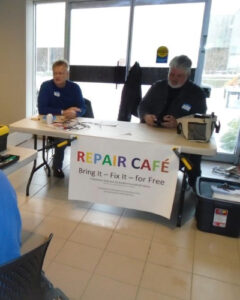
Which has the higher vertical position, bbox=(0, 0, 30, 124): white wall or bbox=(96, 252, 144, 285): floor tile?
bbox=(0, 0, 30, 124): white wall

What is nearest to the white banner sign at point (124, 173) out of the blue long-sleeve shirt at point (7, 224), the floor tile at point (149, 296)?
the floor tile at point (149, 296)

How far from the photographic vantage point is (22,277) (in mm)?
784

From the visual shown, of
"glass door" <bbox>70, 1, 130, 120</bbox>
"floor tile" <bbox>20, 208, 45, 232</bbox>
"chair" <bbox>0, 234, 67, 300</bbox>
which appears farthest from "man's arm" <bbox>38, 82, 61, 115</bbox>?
"chair" <bbox>0, 234, 67, 300</bbox>

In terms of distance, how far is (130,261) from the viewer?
1.82m

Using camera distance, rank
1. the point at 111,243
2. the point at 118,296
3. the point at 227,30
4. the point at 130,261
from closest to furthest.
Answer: the point at 118,296 → the point at 130,261 → the point at 111,243 → the point at 227,30

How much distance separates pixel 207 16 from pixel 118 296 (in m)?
3.46

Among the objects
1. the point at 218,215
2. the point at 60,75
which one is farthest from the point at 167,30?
the point at 218,215

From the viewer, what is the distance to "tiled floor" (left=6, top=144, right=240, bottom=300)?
1601 millimetres

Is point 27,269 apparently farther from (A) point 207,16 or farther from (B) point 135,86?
(A) point 207,16

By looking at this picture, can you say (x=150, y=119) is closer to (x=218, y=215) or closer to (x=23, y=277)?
(x=218, y=215)

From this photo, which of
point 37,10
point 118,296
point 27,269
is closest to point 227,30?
point 37,10

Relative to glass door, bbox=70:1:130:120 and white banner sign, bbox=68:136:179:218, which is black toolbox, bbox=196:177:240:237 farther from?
glass door, bbox=70:1:130:120

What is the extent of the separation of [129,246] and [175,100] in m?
1.53

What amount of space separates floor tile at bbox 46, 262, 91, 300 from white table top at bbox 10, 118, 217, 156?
979mm
